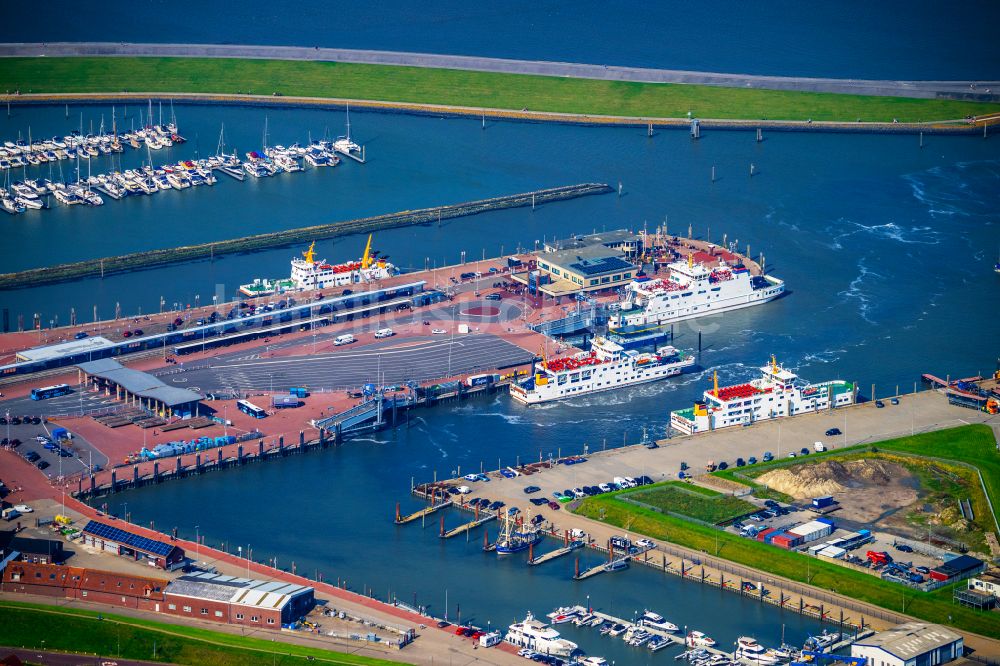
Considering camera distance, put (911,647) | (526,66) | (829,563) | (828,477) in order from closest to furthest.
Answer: (911,647) < (829,563) < (828,477) < (526,66)

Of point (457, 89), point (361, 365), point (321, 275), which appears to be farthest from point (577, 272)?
point (457, 89)

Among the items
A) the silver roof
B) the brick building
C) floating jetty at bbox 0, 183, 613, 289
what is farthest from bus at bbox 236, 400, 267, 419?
the silver roof

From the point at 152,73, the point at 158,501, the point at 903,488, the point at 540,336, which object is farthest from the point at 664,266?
the point at 152,73

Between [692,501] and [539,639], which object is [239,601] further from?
[692,501]

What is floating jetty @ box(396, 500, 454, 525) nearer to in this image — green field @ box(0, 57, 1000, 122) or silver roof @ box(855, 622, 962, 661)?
silver roof @ box(855, 622, 962, 661)

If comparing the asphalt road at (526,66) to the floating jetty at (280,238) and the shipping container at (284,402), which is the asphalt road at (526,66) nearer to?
the floating jetty at (280,238)

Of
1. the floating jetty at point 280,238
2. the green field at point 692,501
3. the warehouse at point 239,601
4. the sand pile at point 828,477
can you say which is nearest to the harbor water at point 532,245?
the floating jetty at point 280,238

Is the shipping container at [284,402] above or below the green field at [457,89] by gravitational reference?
below
